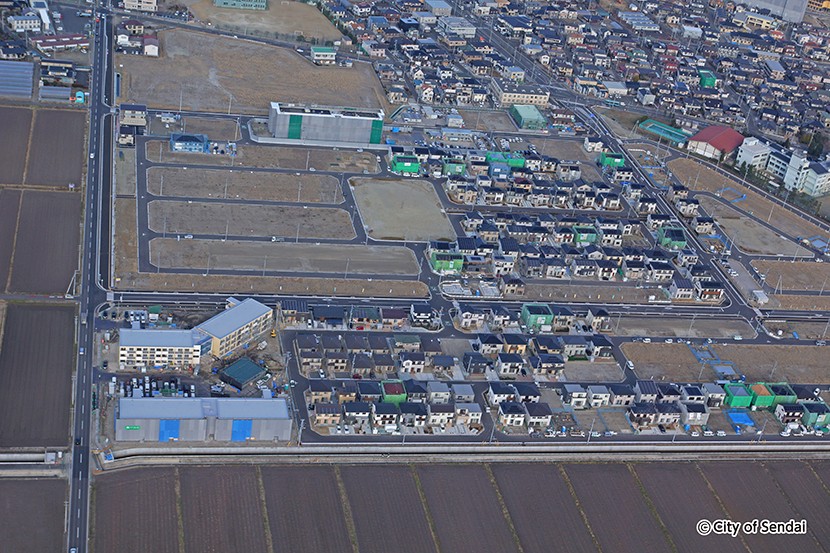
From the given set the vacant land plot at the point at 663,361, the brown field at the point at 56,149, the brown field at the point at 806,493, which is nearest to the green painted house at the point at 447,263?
the vacant land plot at the point at 663,361

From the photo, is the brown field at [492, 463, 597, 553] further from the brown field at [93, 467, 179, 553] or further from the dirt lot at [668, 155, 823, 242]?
the dirt lot at [668, 155, 823, 242]

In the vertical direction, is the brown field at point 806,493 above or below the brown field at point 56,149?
below

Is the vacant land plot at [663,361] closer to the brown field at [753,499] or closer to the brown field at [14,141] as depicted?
the brown field at [753,499]

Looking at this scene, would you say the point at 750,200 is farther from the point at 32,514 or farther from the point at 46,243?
the point at 32,514

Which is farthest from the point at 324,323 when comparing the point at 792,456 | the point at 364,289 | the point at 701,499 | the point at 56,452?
the point at 792,456

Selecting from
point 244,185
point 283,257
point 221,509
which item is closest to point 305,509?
point 221,509

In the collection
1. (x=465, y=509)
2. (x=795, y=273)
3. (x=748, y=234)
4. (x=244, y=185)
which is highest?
(x=748, y=234)

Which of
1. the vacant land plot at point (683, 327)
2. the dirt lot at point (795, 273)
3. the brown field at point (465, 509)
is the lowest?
the brown field at point (465, 509)

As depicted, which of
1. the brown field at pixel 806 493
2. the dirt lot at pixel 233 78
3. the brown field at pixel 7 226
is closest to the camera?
the brown field at pixel 806 493
